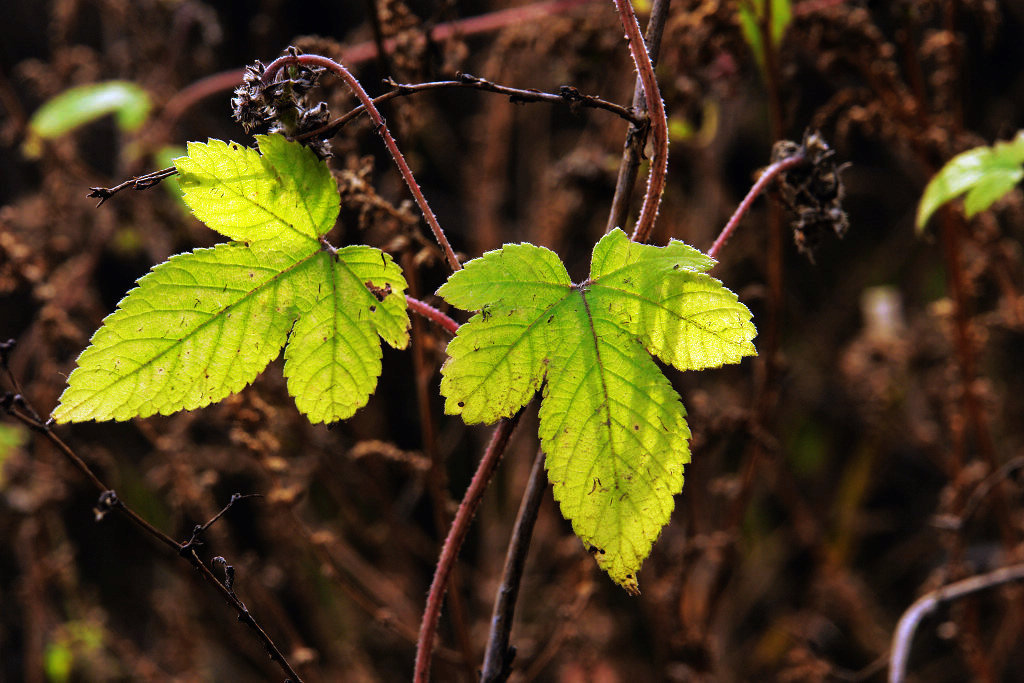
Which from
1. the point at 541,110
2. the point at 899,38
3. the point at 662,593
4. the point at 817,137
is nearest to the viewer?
the point at 817,137

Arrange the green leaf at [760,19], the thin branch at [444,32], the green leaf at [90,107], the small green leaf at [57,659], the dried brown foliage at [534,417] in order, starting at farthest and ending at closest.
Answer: the small green leaf at [57,659], the green leaf at [90,107], the thin branch at [444,32], the dried brown foliage at [534,417], the green leaf at [760,19]

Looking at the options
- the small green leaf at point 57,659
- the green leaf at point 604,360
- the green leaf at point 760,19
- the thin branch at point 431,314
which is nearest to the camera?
the green leaf at point 604,360

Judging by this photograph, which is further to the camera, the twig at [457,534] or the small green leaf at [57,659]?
the small green leaf at [57,659]

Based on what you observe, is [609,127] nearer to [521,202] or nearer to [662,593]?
[521,202]

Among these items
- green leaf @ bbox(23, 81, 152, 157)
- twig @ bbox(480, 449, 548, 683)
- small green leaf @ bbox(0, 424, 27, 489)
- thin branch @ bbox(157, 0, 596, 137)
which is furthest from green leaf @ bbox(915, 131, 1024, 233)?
small green leaf @ bbox(0, 424, 27, 489)

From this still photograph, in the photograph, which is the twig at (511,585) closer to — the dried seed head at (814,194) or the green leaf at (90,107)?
the dried seed head at (814,194)

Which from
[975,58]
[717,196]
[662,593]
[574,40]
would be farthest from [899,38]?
[975,58]

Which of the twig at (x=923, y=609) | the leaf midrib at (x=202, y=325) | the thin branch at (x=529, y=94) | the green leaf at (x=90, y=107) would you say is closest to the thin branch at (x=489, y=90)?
the thin branch at (x=529, y=94)

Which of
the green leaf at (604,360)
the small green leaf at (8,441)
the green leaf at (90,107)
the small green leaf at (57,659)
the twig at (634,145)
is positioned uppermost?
the green leaf at (90,107)
